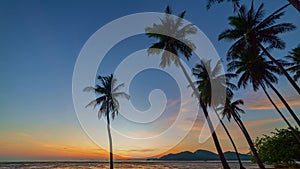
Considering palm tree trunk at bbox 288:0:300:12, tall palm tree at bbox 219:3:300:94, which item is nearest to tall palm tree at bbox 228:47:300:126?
tall palm tree at bbox 219:3:300:94

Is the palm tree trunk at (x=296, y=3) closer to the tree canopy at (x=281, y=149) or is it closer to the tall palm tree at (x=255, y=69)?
the tall palm tree at (x=255, y=69)

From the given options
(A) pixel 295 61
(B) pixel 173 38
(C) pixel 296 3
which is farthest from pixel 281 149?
(C) pixel 296 3

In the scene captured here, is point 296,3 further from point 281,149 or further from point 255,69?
point 281,149

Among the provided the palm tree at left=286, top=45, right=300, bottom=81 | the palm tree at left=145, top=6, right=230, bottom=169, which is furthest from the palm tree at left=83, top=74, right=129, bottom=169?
the palm tree at left=286, top=45, right=300, bottom=81

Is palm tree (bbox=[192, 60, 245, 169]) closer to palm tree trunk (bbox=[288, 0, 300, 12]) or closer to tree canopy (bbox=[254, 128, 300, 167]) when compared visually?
tree canopy (bbox=[254, 128, 300, 167])

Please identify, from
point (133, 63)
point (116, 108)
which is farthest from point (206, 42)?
point (116, 108)

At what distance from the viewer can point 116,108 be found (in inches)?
938

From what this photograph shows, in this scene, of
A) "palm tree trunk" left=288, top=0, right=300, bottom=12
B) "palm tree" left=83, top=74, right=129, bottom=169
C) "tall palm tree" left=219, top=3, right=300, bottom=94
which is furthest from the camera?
"palm tree" left=83, top=74, right=129, bottom=169

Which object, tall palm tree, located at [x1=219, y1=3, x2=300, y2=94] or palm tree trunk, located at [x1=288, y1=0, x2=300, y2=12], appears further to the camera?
tall palm tree, located at [x1=219, y1=3, x2=300, y2=94]

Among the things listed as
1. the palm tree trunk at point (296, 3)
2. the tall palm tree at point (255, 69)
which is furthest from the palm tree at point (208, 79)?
the palm tree trunk at point (296, 3)

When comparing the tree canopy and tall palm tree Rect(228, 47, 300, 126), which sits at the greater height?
tall palm tree Rect(228, 47, 300, 126)

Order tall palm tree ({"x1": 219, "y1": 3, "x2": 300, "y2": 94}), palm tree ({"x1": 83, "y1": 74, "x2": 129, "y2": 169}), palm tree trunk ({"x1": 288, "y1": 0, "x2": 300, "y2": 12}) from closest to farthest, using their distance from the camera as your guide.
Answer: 1. palm tree trunk ({"x1": 288, "y1": 0, "x2": 300, "y2": 12})
2. tall palm tree ({"x1": 219, "y1": 3, "x2": 300, "y2": 94})
3. palm tree ({"x1": 83, "y1": 74, "x2": 129, "y2": 169})

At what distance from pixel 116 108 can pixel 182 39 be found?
1097cm

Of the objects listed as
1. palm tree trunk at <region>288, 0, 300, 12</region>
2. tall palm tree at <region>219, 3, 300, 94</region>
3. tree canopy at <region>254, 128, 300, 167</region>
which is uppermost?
tall palm tree at <region>219, 3, 300, 94</region>
